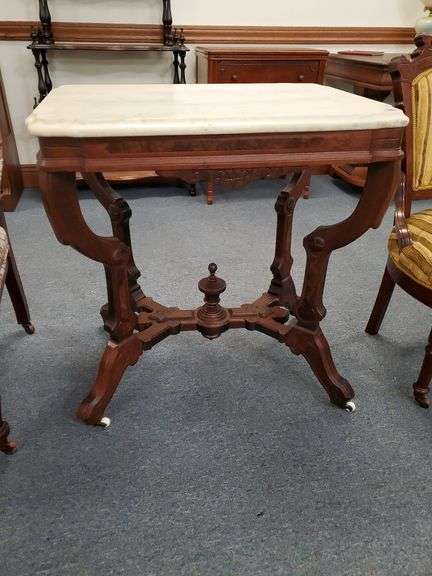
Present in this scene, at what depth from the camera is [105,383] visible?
1.32 m

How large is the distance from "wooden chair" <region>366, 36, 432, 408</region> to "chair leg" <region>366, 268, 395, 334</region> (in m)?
0.16

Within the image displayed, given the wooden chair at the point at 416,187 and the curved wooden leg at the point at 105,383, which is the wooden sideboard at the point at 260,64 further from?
the curved wooden leg at the point at 105,383

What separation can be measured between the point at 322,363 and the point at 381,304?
1.39 feet

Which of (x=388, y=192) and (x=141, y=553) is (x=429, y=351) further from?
(x=141, y=553)

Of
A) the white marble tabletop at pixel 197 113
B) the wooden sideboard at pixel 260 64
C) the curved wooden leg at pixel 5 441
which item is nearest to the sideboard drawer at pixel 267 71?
the wooden sideboard at pixel 260 64

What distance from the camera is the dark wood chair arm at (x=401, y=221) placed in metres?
1.32

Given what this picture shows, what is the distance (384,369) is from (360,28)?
107 inches

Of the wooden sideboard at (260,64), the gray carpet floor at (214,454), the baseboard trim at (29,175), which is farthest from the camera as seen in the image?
the baseboard trim at (29,175)

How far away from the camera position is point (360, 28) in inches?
126

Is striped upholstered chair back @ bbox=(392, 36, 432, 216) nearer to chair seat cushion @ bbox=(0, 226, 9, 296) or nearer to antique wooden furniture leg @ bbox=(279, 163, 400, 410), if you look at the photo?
antique wooden furniture leg @ bbox=(279, 163, 400, 410)

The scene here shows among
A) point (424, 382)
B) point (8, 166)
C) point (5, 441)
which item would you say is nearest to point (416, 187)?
point (424, 382)

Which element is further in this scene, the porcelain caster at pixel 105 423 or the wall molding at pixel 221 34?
the wall molding at pixel 221 34

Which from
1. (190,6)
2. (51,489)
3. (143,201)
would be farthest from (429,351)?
(190,6)

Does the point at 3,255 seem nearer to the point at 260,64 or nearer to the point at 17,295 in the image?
the point at 17,295
